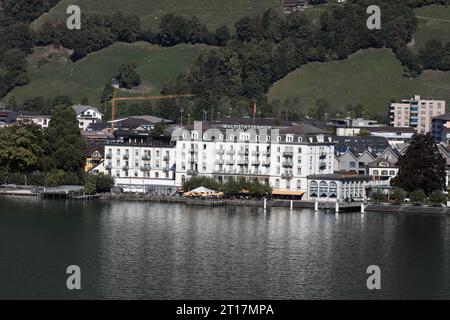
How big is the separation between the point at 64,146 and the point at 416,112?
4052 centimetres

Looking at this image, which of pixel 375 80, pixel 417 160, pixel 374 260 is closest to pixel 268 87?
pixel 375 80

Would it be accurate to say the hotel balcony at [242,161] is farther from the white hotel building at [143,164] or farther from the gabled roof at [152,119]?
the gabled roof at [152,119]

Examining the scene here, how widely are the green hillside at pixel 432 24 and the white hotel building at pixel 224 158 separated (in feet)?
165

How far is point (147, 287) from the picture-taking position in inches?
1937

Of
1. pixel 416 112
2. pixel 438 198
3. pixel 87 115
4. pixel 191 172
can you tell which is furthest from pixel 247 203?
pixel 416 112

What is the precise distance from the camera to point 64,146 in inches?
3290

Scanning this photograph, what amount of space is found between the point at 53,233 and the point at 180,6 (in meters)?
84.4

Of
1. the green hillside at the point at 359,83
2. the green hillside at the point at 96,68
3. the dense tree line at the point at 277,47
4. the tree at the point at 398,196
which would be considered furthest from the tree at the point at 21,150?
the green hillside at the point at 96,68

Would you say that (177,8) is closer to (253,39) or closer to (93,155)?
(253,39)

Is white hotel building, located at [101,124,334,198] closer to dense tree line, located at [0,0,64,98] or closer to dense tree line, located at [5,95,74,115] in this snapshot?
dense tree line, located at [5,95,74,115]

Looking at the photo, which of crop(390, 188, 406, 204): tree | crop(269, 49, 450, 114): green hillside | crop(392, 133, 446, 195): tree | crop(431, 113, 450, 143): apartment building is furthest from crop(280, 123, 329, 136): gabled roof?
crop(269, 49, 450, 114): green hillside

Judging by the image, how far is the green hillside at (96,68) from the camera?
5148 inches

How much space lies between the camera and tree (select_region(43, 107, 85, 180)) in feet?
273
